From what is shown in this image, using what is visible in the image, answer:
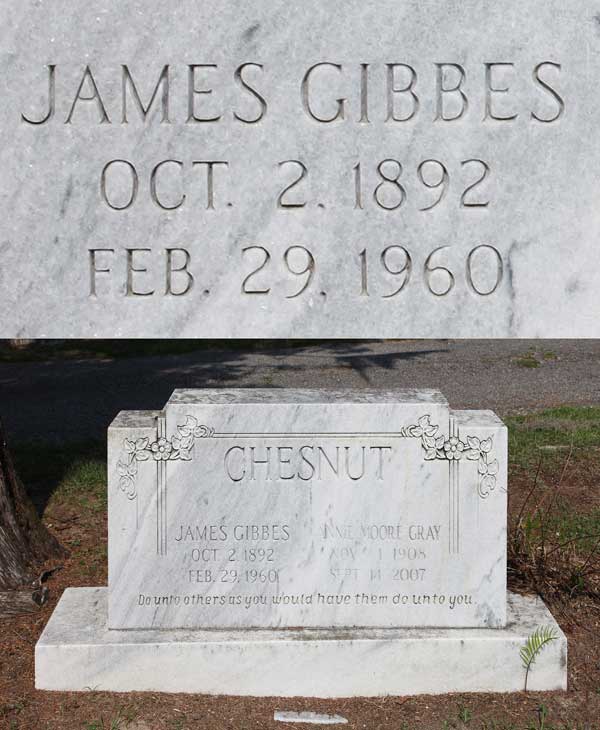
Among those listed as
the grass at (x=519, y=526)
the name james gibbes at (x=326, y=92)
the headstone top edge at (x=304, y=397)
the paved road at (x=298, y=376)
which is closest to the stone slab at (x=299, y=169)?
the name james gibbes at (x=326, y=92)

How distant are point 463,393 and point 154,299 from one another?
861 centimetres

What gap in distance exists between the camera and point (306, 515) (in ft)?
13.8

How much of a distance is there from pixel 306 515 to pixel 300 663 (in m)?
0.60

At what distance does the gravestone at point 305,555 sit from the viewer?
415cm

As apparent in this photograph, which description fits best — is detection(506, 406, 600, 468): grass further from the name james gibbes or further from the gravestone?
the name james gibbes

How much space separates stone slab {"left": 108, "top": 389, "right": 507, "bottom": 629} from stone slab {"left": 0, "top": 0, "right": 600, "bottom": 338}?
0.57 m

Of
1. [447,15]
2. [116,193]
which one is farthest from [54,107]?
[447,15]

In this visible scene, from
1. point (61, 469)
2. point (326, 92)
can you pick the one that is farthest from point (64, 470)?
point (326, 92)

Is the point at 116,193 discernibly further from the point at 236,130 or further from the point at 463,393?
the point at 463,393

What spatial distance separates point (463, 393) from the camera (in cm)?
1197

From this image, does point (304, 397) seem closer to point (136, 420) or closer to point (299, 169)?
point (136, 420)

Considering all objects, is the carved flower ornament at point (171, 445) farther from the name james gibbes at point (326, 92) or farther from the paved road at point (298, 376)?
the paved road at point (298, 376)

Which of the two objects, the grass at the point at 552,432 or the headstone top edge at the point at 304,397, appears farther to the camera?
the grass at the point at 552,432

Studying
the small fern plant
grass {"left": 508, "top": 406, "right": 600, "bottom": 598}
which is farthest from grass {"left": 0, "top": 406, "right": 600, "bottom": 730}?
the small fern plant
